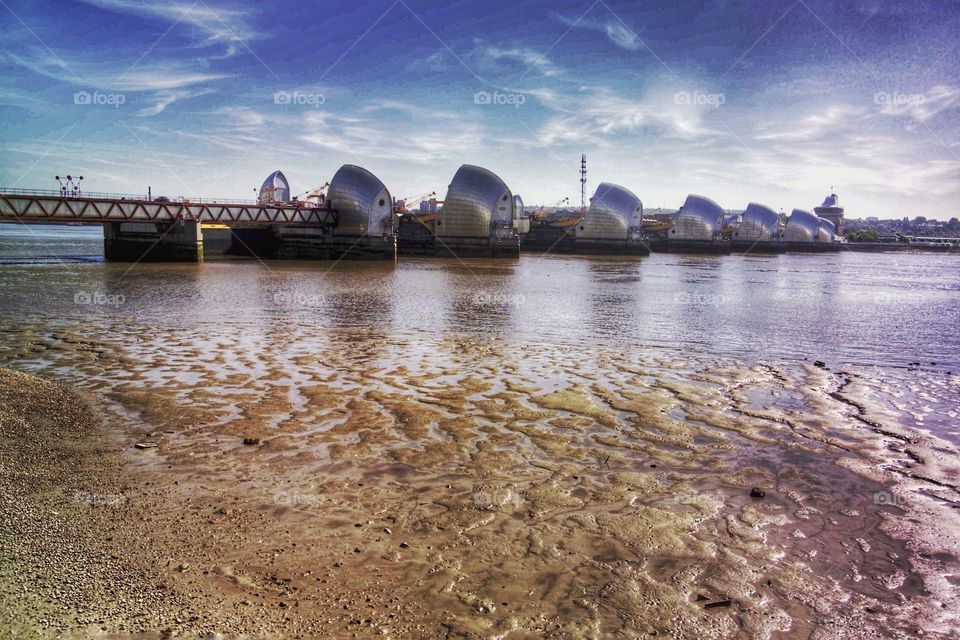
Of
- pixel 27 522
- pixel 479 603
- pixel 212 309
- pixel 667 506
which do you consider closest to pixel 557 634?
pixel 479 603

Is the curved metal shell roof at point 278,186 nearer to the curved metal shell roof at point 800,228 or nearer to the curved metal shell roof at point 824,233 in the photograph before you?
the curved metal shell roof at point 800,228

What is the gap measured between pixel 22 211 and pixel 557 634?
51.5m

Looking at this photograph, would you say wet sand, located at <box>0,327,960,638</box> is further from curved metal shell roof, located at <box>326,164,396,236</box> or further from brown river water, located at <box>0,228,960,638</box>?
curved metal shell roof, located at <box>326,164,396,236</box>

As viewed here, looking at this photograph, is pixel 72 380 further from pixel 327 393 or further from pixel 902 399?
pixel 902 399

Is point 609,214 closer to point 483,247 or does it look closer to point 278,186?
point 483,247

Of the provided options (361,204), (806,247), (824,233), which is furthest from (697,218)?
(361,204)

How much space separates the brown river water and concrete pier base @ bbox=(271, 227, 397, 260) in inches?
1715

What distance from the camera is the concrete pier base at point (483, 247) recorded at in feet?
216

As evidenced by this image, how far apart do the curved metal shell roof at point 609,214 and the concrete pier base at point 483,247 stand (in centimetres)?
2229

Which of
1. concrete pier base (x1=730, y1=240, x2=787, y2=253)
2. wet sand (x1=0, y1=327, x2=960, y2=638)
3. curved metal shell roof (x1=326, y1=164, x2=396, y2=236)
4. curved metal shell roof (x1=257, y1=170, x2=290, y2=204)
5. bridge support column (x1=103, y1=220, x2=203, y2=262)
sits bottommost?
wet sand (x1=0, y1=327, x2=960, y2=638)

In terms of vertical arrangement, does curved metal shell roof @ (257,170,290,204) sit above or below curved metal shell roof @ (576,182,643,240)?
above

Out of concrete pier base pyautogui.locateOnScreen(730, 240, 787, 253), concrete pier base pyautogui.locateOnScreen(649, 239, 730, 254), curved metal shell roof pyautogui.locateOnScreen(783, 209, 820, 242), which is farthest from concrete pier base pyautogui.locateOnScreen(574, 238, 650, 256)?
curved metal shell roof pyautogui.locateOnScreen(783, 209, 820, 242)

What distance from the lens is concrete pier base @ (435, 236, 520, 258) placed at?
6588 cm

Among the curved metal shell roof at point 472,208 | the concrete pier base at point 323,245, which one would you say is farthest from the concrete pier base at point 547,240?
the concrete pier base at point 323,245
